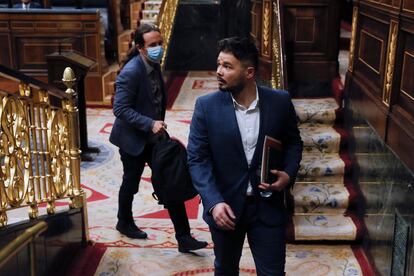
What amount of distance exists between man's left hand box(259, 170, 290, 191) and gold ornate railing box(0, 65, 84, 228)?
57.6 inches

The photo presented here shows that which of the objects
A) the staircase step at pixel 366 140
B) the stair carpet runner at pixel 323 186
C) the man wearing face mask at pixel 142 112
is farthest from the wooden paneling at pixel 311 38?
the man wearing face mask at pixel 142 112

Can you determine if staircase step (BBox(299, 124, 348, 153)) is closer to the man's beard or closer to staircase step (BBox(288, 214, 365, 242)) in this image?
staircase step (BBox(288, 214, 365, 242))

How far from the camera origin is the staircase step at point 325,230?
→ 4629 mm

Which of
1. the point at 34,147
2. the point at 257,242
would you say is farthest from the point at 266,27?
the point at 257,242

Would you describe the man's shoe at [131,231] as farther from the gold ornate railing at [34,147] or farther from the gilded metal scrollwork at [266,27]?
the gilded metal scrollwork at [266,27]

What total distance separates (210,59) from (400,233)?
27.5 ft

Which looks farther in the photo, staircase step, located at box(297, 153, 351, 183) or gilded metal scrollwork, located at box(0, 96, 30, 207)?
staircase step, located at box(297, 153, 351, 183)

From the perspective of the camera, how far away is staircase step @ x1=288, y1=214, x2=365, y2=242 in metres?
4.63

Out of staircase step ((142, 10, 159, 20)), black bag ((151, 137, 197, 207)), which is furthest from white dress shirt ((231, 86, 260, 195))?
staircase step ((142, 10, 159, 20))

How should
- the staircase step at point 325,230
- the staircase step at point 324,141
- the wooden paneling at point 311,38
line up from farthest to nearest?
the wooden paneling at point 311,38
the staircase step at point 324,141
the staircase step at point 325,230

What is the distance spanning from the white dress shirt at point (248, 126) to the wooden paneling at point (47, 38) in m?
6.35

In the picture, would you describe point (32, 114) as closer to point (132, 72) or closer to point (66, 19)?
point (132, 72)

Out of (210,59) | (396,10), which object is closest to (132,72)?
(396,10)

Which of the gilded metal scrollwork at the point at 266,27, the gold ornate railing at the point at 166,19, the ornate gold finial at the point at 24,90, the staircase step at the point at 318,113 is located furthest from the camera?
the gold ornate railing at the point at 166,19
